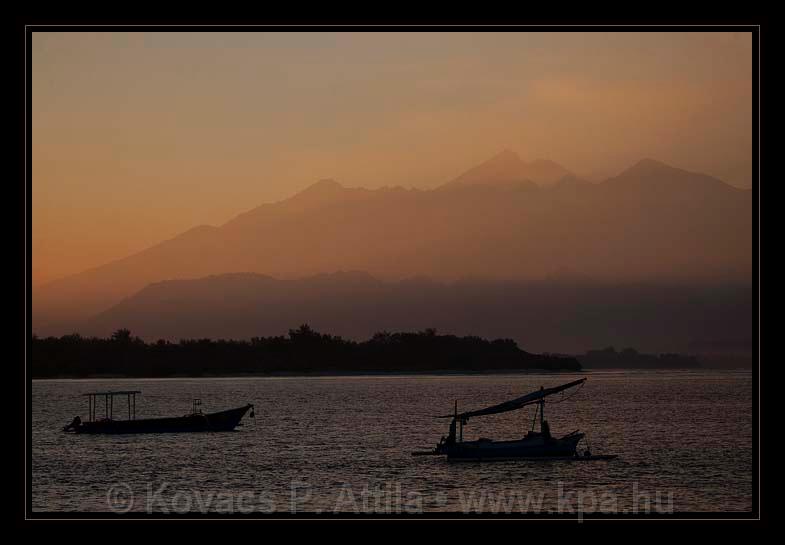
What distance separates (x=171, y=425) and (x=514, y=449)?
115ft

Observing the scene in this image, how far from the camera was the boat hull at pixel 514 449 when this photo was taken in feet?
186

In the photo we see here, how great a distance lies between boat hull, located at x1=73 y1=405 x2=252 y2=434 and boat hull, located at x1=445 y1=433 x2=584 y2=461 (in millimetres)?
29093

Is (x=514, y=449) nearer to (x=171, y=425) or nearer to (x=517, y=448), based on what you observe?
(x=517, y=448)

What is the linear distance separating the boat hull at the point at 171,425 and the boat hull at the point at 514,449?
29.1 meters

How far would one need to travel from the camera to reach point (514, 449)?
56.7 m
